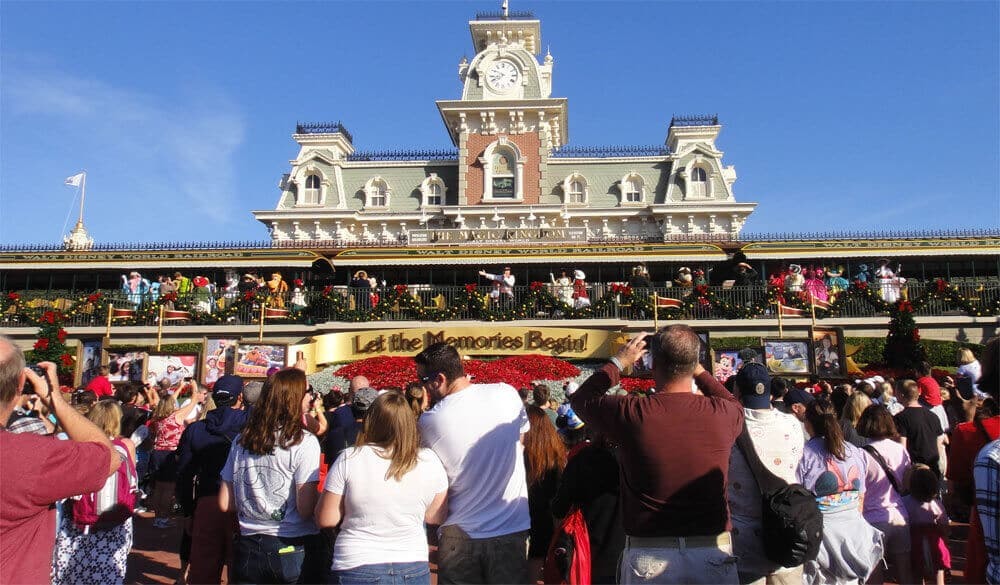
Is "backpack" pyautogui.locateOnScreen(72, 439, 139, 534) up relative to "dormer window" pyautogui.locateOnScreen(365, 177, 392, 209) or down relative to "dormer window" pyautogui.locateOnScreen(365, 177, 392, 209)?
down

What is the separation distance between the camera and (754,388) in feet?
13.6

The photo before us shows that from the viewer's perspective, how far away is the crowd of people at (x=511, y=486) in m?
3.17

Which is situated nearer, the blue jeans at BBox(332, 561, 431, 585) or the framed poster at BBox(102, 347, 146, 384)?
the blue jeans at BBox(332, 561, 431, 585)

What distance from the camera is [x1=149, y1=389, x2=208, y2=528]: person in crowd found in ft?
25.4

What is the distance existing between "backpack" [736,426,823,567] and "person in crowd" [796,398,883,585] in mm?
837

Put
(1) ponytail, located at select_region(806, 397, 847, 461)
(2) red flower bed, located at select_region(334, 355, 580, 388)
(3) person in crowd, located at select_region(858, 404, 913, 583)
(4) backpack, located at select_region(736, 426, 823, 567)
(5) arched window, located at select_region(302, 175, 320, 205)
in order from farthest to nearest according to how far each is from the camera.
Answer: (5) arched window, located at select_region(302, 175, 320, 205) < (2) red flower bed, located at select_region(334, 355, 580, 388) < (3) person in crowd, located at select_region(858, 404, 913, 583) < (1) ponytail, located at select_region(806, 397, 847, 461) < (4) backpack, located at select_region(736, 426, 823, 567)

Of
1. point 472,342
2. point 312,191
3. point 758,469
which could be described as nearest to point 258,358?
point 472,342

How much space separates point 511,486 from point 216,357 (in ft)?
53.5

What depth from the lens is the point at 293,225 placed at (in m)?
39.3

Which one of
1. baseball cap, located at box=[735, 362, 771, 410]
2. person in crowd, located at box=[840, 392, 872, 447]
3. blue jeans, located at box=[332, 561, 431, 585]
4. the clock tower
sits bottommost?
blue jeans, located at box=[332, 561, 431, 585]

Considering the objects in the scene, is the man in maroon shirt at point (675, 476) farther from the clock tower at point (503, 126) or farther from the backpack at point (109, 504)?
the clock tower at point (503, 126)

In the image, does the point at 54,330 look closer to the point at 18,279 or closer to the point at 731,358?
the point at 18,279

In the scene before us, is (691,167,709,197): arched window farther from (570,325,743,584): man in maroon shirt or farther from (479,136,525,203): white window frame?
(570,325,743,584): man in maroon shirt

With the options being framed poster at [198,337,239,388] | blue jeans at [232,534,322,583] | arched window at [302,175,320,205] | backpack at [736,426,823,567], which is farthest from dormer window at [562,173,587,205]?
backpack at [736,426,823,567]
